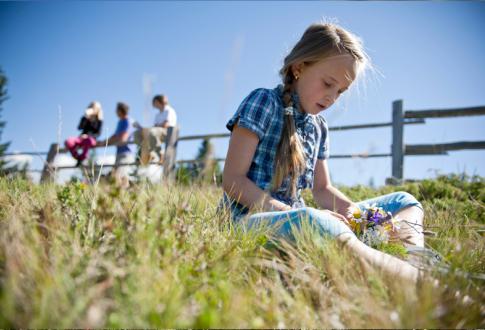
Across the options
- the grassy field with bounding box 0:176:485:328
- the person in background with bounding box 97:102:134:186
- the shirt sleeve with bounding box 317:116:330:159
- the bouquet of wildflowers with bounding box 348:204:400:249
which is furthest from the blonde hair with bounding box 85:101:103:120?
the bouquet of wildflowers with bounding box 348:204:400:249

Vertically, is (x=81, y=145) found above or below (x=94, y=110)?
below

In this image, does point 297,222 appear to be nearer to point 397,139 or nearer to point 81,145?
point 397,139

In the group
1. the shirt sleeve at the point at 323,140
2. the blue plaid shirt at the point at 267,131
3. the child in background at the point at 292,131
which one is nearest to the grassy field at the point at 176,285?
the child in background at the point at 292,131

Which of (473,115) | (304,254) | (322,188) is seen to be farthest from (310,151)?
(473,115)

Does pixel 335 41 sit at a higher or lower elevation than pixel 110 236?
higher

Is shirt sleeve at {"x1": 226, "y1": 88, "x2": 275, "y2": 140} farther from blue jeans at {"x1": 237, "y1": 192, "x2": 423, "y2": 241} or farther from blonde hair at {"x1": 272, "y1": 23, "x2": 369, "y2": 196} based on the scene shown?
blue jeans at {"x1": 237, "y1": 192, "x2": 423, "y2": 241}

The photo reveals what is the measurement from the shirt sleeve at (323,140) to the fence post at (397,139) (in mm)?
3510

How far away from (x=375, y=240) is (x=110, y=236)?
101 centimetres

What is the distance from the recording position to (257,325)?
Result: 0.68 m

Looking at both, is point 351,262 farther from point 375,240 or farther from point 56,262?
point 56,262

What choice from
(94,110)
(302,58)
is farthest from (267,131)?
(94,110)

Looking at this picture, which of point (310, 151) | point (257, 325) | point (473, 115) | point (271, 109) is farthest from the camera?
point (473, 115)

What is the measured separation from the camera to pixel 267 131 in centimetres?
181

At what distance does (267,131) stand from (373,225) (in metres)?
0.69
